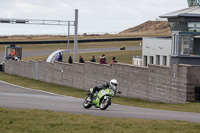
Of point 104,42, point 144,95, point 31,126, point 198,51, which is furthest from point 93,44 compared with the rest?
point 31,126

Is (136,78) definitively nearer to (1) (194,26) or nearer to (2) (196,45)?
(2) (196,45)

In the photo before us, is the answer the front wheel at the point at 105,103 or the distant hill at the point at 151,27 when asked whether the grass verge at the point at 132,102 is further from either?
the distant hill at the point at 151,27

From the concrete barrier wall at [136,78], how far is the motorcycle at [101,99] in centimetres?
735

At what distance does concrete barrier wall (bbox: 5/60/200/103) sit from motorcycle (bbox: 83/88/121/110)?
7347 millimetres

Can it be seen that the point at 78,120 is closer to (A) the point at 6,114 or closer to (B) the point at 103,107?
(A) the point at 6,114

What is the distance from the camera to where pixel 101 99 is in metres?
17.5

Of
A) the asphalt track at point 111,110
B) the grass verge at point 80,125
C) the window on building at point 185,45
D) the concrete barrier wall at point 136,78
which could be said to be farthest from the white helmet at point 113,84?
the window on building at point 185,45

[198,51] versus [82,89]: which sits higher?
[198,51]

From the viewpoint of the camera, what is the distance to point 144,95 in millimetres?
28266

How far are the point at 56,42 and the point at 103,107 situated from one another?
75.5 m

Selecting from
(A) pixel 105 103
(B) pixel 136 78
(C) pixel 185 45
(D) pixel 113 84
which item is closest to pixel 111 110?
(A) pixel 105 103

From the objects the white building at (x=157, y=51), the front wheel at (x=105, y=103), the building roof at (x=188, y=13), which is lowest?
the front wheel at (x=105, y=103)

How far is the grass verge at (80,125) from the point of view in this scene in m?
11.3

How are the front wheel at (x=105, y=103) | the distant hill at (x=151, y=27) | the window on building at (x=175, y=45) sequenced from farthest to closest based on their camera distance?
1. the distant hill at (x=151, y=27)
2. the window on building at (x=175, y=45)
3. the front wheel at (x=105, y=103)
